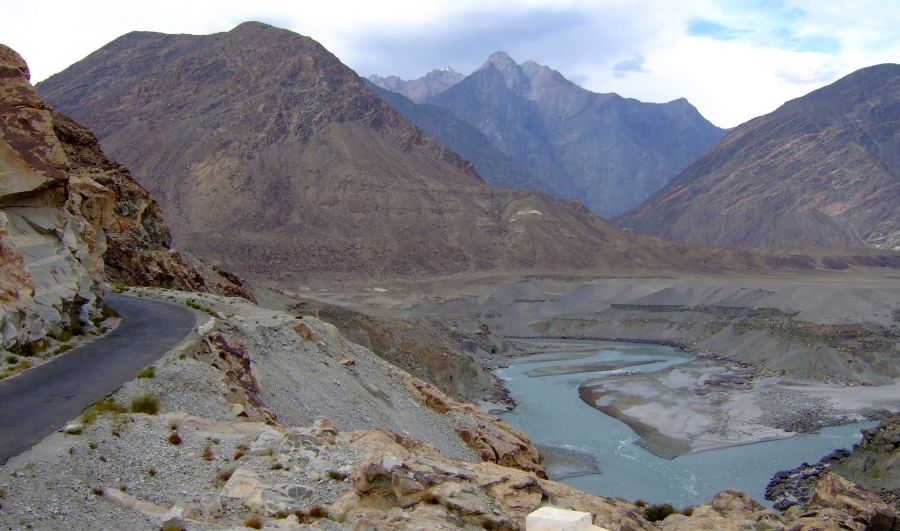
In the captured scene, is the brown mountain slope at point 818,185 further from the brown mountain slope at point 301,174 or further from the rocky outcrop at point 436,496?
the rocky outcrop at point 436,496

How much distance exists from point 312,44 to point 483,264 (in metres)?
63.5

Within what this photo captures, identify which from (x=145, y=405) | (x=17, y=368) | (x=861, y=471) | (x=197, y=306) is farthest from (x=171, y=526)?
(x=861, y=471)

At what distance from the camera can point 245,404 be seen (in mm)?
14797

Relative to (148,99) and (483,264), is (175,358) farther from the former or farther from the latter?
(148,99)

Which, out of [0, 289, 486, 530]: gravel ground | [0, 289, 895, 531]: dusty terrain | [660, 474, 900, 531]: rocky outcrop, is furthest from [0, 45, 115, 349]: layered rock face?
[660, 474, 900, 531]: rocky outcrop

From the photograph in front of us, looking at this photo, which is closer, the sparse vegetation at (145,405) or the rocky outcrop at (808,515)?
the sparse vegetation at (145,405)

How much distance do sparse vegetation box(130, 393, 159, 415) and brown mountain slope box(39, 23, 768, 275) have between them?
95.7 meters

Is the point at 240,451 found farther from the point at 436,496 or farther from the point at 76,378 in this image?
the point at 76,378

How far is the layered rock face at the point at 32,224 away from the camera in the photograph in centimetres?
1513

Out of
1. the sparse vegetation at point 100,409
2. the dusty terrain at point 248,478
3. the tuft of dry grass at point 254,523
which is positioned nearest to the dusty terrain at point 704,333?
the dusty terrain at point 248,478

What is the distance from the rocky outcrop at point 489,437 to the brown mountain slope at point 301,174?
280 feet

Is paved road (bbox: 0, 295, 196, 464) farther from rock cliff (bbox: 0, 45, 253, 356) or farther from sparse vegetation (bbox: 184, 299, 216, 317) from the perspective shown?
sparse vegetation (bbox: 184, 299, 216, 317)

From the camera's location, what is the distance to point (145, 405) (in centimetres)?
1265

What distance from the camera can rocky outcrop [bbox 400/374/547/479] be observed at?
2179 cm
